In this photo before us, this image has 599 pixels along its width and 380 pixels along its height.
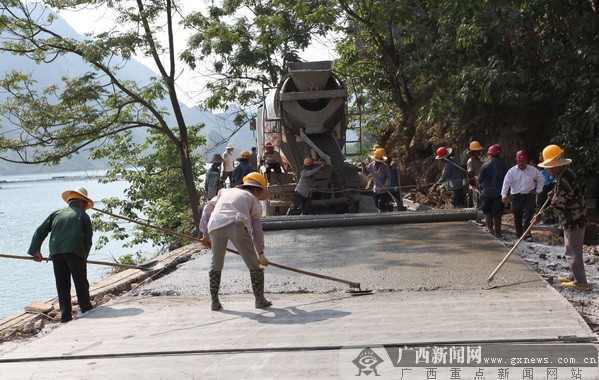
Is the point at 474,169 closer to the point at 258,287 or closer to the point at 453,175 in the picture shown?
the point at 453,175

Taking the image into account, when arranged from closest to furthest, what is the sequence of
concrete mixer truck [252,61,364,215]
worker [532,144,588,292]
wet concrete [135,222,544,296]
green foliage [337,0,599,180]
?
worker [532,144,588,292] → wet concrete [135,222,544,296] → concrete mixer truck [252,61,364,215] → green foliage [337,0,599,180]

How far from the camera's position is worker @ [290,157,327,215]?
14242 mm

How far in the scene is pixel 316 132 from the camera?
1487 centimetres

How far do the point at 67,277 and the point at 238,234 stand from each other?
2359 mm

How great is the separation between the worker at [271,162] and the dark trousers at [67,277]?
24.1ft

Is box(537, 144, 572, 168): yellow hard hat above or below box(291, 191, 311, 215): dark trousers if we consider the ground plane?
above

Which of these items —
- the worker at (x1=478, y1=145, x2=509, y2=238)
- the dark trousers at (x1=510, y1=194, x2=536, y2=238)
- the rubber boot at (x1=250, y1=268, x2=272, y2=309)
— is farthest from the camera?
the worker at (x1=478, y1=145, x2=509, y2=238)

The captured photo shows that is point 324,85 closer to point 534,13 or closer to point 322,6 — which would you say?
point 534,13

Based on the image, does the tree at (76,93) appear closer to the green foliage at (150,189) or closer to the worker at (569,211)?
the green foliage at (150,189)

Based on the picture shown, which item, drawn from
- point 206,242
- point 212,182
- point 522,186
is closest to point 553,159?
point 522,186

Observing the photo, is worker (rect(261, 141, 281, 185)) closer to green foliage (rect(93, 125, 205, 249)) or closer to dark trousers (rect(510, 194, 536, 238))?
dark trousers (rect(510, 194, 536, 238))

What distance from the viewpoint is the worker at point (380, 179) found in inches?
572

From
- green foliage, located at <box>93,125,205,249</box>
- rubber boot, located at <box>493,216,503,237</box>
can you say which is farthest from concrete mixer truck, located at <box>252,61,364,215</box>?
green foliage, located at <box>93,125,205,249</box>

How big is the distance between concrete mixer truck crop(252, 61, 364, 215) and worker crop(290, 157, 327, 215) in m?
0.33
